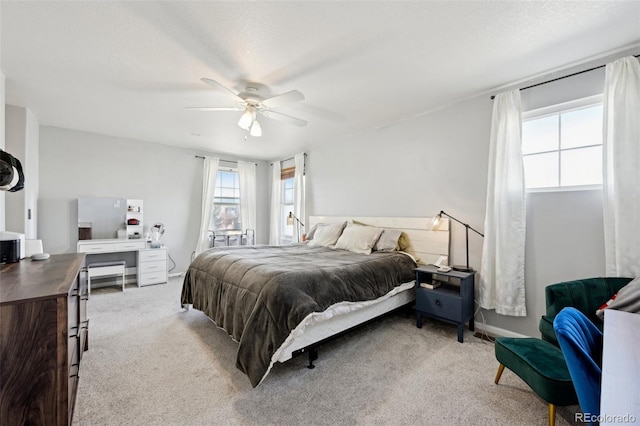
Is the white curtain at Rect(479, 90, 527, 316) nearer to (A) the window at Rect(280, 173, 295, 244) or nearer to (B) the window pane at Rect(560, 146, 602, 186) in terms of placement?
(B) the window pane at Rect(560, 146, 602, 186)

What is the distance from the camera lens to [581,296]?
6.13 ft

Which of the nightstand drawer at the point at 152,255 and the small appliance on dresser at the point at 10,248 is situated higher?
the small appliance on dresser at the point at 10,248

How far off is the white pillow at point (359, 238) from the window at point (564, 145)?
5.62ft

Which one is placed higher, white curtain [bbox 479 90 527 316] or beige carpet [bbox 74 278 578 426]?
white curtain [bbox 479 90 527 316]

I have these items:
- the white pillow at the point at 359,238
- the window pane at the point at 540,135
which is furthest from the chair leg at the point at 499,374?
the window pane at the point at 540,135

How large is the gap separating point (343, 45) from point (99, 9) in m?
1.63

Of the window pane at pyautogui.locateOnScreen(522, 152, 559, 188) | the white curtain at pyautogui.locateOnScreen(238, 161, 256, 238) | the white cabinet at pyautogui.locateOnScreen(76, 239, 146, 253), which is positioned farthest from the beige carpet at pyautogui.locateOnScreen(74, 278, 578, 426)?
the white curtain at pyautogui.locateOnScreen(238, 161, 256, 238)

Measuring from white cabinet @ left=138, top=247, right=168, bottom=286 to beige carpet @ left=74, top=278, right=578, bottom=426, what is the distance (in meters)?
1.64

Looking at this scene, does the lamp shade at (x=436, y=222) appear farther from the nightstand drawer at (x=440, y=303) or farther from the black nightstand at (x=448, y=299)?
the nightstand drawer at (x=440, y=303)

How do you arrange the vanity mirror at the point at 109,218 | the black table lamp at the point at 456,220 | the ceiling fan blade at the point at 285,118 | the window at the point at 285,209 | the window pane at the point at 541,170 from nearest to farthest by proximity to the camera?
the window pane at the point at 541,170 → the black table lamp at the point at 456,220 → the ceiling fan blade at the point at 285,118 → the vanity mirror at the point at 109,218 → the window at the point at 285,209

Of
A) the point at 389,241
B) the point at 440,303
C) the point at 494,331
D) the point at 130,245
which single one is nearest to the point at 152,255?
the point at 130,245

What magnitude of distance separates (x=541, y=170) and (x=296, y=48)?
2513 millimetres

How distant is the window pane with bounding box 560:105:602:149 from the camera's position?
7.36 ft

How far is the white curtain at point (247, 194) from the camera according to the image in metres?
5.87
